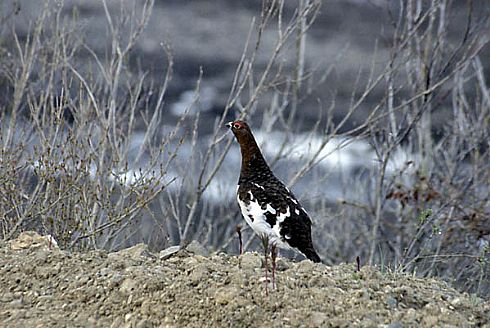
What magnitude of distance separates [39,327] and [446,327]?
189 cm

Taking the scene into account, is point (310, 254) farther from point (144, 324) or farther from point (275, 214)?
point (144, 324)

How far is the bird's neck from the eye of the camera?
5.74 meters

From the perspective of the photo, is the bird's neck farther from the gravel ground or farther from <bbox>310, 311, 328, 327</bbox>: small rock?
<bbox>310, 311, 328, 327</bbox>: small rock

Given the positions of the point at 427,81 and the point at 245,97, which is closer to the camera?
the point at 427,81

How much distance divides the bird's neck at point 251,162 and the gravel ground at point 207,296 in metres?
1.00

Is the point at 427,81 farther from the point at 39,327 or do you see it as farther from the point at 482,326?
the point at 39,327

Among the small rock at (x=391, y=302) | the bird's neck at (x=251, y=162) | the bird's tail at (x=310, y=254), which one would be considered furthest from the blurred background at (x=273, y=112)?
the small rock at (x=391, y=302)

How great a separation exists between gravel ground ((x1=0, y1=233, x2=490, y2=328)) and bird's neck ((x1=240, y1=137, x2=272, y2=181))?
1.00 meters

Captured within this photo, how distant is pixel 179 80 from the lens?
12742mm

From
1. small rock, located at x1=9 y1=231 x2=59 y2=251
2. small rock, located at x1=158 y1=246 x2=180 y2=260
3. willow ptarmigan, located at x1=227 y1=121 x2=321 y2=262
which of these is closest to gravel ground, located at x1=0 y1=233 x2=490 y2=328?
small rock, located at x1=158 y1=246 x2=180 y2=260

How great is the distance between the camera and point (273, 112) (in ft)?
32.1

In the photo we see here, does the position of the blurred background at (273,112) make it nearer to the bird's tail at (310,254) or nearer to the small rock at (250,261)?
the bird's tail at (310,254)

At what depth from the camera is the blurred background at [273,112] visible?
25.0 ft

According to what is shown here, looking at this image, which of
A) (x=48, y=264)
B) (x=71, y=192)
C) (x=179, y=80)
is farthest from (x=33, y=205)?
(x=179, y=80)
